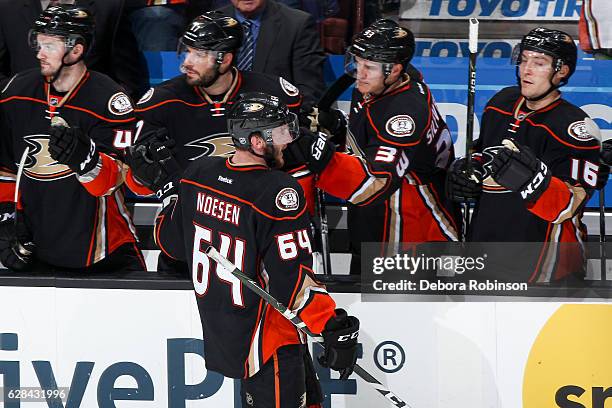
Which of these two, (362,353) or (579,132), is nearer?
(579,132)

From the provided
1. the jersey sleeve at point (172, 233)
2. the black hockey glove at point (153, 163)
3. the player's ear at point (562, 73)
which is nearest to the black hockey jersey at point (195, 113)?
the black hockey glove at point (153, 163)

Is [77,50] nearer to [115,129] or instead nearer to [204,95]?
[115,129]

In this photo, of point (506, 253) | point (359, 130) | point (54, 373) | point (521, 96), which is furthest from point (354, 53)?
point (54, 373)

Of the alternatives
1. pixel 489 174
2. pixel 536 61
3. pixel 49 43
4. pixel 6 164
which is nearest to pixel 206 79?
pixel 49 43

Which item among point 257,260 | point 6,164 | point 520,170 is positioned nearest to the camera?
point 257,260

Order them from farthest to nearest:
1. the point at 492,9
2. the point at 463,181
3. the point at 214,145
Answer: the point at 492,9 < the point at 214,145 < the point at 463,181

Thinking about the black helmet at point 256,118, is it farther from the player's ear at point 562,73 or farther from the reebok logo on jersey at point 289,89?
the player's ear at point 562,73

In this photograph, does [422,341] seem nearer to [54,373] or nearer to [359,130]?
[359,130]

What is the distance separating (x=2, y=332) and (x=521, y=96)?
2.29 m

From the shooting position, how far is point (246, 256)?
159 inches

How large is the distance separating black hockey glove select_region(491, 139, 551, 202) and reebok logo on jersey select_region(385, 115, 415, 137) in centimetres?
45

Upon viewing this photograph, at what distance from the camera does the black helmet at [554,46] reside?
4617 mm

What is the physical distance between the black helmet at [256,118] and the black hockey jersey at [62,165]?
807 mm

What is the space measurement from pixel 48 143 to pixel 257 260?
114cm
